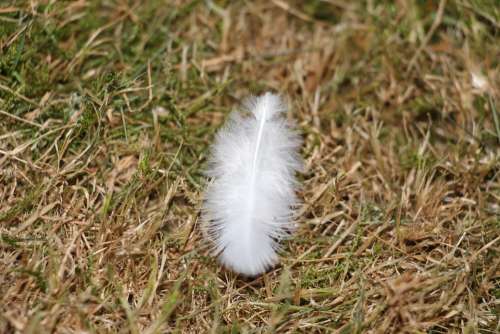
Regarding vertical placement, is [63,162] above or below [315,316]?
above

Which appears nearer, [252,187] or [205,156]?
[252,187]

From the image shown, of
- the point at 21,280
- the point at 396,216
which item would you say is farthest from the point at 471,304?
the point at 21,280

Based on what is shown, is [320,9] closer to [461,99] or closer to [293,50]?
[293,50]

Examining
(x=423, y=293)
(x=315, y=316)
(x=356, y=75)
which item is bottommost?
(x=315, y=316)
